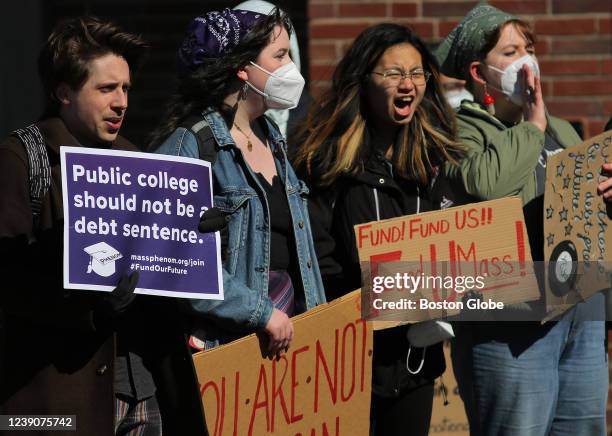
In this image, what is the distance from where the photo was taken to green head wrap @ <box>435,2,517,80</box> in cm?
529

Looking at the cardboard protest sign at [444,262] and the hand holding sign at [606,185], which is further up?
the hand holding sign at [606,185]

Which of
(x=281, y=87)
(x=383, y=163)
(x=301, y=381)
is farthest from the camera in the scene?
(x=383, y=163)

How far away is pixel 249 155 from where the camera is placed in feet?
15.1

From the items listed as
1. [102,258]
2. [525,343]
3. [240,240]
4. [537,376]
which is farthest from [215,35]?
[537,376]

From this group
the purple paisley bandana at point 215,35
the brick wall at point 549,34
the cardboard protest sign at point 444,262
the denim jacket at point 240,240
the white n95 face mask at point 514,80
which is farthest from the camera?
the brick wall at point 549,34

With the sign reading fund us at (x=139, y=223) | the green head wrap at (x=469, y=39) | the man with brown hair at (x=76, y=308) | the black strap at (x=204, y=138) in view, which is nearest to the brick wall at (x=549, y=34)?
the green head wrap at (x=469, y=39)

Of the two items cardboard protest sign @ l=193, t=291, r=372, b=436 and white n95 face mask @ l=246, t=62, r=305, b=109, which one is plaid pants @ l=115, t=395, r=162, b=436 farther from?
white n95 face mask @ l=246, t=62, r=305, b=109

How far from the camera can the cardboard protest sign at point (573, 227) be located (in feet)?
16.1

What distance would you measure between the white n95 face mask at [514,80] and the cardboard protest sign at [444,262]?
0.54 m

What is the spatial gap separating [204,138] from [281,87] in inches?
14.6

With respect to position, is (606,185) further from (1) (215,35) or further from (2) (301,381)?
(1) (215,35)

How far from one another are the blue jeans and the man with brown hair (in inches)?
51.9

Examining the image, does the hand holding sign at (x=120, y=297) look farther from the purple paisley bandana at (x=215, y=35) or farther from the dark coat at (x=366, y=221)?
the dark coat at (x=366, y=221)

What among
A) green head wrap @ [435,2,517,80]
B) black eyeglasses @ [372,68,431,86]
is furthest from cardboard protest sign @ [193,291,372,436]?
green head wrap @ [435,2,517,80]
